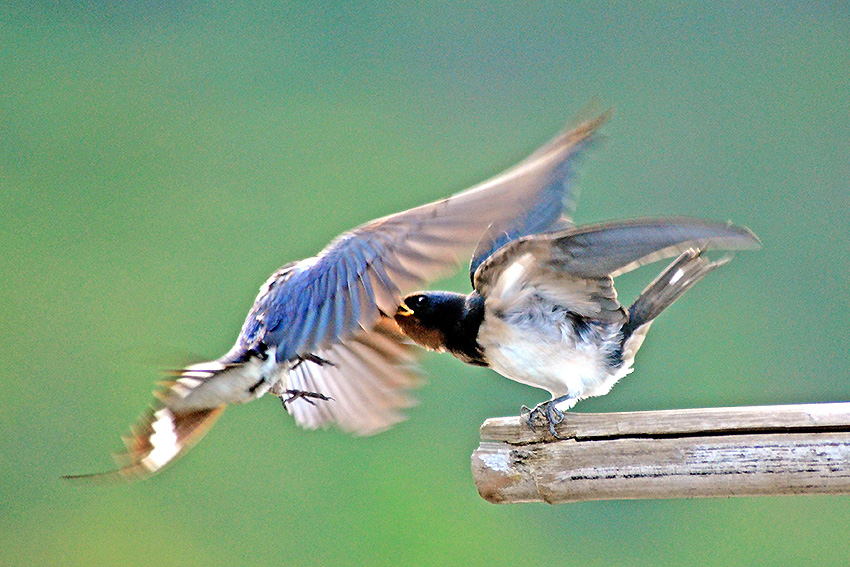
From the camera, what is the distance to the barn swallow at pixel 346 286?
3.60 ft

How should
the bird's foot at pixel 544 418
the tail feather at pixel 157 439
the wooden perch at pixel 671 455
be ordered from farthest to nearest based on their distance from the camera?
the tail feather at pixel 157 439 → the bird's foot at pixel 544 418 → the wooden perch at pixel 671 455

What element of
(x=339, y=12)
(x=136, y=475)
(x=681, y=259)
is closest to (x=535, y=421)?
(x=681, y=259)

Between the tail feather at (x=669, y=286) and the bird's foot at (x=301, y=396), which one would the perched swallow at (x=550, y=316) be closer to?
the tail feather at (x=669, y=286)

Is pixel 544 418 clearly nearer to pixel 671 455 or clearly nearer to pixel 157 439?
pixel 671 455

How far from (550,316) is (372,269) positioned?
0.22m

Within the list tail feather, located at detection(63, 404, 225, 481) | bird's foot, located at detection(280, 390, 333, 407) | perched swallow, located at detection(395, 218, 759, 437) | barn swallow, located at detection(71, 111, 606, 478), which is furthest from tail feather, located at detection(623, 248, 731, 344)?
tail feather, located at detection(63, 404, 225, 481)

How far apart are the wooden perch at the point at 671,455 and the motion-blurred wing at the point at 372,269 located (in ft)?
0.65

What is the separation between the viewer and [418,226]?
1.12m

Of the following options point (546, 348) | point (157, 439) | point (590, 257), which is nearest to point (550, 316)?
point (546, 348)

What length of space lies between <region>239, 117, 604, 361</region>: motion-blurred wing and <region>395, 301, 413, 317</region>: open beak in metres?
0.03

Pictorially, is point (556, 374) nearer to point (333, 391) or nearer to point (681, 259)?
point (681, 259)

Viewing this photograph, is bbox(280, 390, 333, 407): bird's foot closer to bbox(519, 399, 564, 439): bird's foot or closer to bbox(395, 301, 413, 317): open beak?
bbox(395, 301, 413, 317): open beak

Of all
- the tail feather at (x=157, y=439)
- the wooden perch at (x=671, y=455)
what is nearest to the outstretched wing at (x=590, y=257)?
the wooden perch at (x=671, y=455)

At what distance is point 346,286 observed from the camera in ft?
3.65
